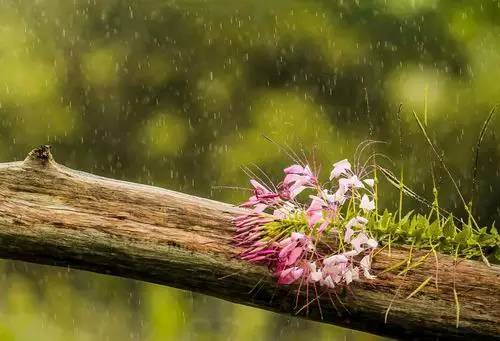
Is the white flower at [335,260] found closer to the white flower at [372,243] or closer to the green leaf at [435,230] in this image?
the white flower at [372,243]

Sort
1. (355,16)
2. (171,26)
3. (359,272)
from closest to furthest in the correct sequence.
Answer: (359,272), (355,16), (171,26)

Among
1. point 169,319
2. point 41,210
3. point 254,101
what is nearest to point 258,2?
point 254,101

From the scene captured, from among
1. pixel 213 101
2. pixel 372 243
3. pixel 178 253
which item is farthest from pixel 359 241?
pixel 213 101

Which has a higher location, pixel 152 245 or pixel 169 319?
pixel 152 245

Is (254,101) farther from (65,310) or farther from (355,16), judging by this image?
(65,310)

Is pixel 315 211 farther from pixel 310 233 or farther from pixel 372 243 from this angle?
pixel 372 243

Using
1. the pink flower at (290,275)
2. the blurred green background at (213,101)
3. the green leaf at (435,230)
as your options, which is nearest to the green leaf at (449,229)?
the green leaf at (435,230)

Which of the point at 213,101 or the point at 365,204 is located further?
the point at 213,101
